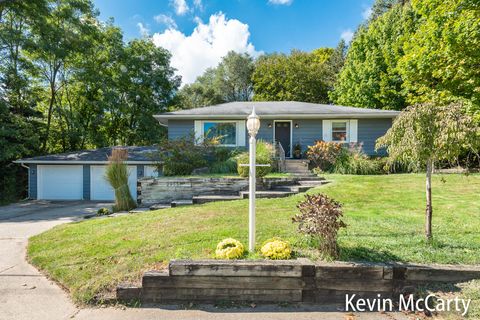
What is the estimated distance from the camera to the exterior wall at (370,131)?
13.1 m

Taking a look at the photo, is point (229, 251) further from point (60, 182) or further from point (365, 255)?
point (60, 182)

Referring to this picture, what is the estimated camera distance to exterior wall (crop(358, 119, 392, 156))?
13.1 metres

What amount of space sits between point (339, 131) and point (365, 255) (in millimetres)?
10896

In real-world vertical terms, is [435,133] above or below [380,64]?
below

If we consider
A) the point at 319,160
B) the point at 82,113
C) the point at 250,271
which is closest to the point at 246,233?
the point at 250,271

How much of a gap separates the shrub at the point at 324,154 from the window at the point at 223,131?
3826 millimetres

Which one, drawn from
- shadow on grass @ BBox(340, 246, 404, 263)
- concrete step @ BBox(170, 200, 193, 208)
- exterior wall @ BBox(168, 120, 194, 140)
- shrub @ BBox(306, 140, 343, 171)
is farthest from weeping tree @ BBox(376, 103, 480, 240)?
exterior wall @ BBox(168, 120, 194, 140)

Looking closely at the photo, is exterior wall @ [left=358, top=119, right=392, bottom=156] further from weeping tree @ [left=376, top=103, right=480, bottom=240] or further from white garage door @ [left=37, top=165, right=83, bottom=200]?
white garage door @ [left=37, top=165, right=83, bottom=200]

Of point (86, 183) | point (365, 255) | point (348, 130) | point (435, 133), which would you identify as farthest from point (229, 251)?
point (86, 183)

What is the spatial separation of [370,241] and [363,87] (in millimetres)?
18867

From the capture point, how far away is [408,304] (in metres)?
2.96

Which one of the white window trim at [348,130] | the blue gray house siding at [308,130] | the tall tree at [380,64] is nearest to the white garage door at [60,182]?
the blue gray house siding at [308,130]

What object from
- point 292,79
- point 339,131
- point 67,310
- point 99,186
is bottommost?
point 67,310

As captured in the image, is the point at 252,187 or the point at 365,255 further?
the point at 252,187
